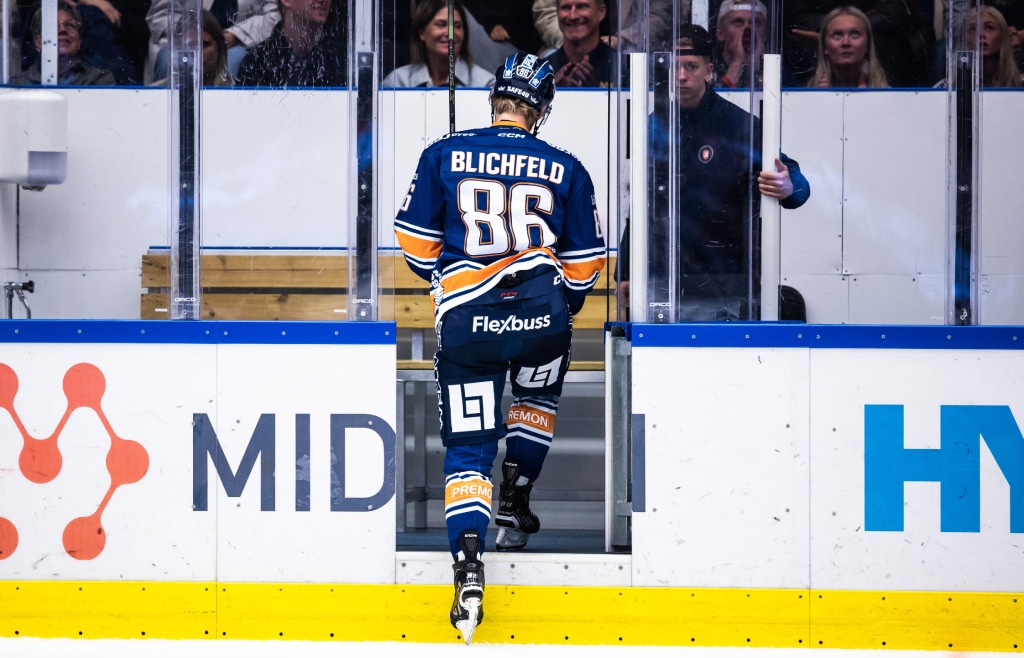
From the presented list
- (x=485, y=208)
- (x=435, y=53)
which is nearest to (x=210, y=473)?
(x=485, y=208)

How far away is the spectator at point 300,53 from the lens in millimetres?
3699

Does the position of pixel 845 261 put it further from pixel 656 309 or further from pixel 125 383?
pixel 125 383

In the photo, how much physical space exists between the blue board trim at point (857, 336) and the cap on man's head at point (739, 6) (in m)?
0.95

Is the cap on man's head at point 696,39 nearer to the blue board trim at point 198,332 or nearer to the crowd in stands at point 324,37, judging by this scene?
the crowd in stands at point 324,37

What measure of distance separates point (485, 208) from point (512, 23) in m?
2.57

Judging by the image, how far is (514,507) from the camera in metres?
3.79

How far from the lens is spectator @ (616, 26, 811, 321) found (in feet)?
11.8

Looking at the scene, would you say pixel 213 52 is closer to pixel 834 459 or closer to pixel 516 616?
pixel 516 616

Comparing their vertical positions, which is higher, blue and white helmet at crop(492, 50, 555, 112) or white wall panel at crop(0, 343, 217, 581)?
blue and white helmet at crop(492, 50, 555, 112)

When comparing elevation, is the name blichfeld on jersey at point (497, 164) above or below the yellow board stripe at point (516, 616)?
above

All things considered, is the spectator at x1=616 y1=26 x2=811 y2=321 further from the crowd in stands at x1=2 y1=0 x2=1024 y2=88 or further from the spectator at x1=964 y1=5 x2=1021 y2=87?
the spectator at x1=964 y1=5 x2=1021 y2=87

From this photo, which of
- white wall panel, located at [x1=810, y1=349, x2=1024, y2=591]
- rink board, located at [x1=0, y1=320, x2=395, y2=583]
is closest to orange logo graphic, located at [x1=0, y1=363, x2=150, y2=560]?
rink board, located at [x1=0, y1=320, x2=395, y2=583]

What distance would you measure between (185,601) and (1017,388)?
2.53m

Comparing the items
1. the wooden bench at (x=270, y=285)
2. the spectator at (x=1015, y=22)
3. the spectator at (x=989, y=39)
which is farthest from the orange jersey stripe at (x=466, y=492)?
the spectator at (x=1015, y=22)
